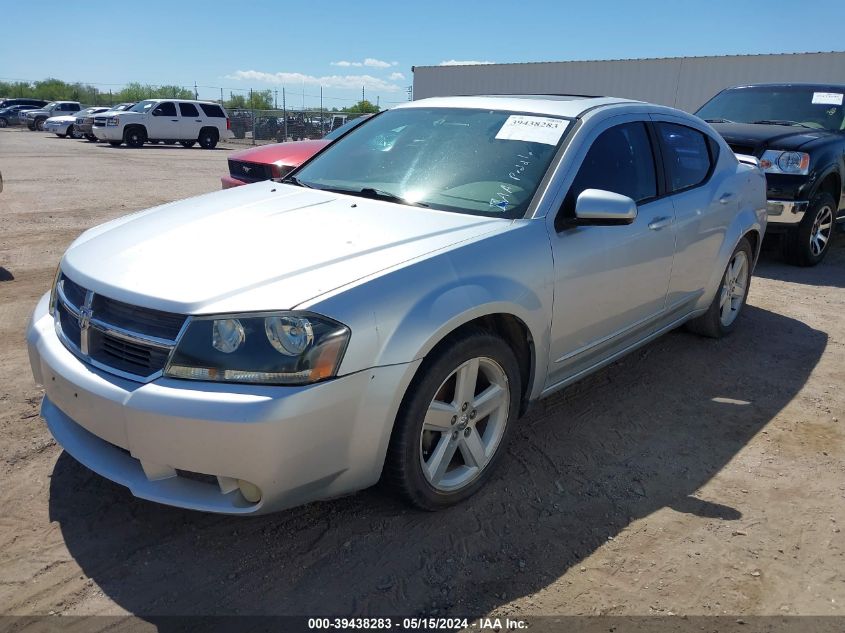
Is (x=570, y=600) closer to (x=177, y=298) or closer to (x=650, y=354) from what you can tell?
(x=177, y=298)

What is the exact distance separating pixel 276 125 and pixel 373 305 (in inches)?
1360

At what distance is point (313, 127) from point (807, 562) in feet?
113

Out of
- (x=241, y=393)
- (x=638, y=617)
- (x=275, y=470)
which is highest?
(x=241, y=393)

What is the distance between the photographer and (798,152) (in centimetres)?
727

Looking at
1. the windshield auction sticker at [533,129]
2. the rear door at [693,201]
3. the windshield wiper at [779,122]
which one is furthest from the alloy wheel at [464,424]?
the windshield wiper at [779,122]

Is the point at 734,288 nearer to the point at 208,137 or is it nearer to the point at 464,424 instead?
the point at 464,424

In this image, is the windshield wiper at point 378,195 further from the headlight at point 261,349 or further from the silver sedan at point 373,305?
the headlight at point 261,349

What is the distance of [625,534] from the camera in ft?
9.34

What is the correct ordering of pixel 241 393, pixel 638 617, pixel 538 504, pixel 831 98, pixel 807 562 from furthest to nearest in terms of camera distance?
pixel 831 98 < pixel 538 504 < pixel 807 562 < pixel 638 617 < pixel 241 393

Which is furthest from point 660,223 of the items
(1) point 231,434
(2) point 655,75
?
(2) point 655,75

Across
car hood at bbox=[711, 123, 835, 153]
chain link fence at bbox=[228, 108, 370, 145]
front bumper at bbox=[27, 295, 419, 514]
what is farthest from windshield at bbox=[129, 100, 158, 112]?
front bumper at bbox=[27, 295, 419, 514]

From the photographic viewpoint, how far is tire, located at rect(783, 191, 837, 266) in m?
7.46

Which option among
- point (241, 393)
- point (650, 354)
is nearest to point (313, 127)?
point (650, 354)

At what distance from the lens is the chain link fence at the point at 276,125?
34.2 m
